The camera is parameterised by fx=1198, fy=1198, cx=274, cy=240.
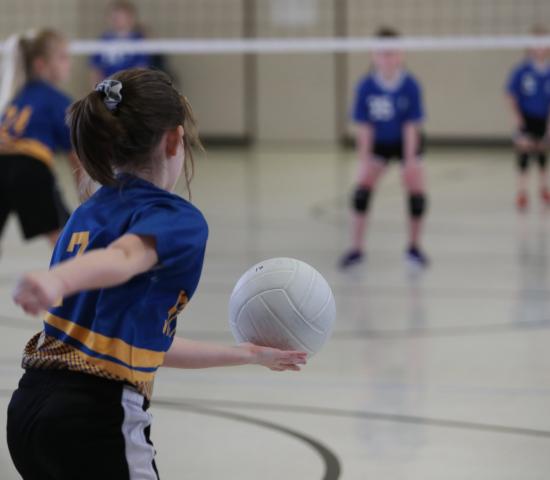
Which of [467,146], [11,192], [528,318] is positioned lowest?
[467,146]

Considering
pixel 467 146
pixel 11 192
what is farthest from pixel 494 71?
pixel 11 192

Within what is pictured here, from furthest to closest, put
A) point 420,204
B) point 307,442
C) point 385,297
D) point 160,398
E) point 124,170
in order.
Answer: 1. point 420,204
2. point 385,297
3. point 160,398
4. point 307,442
5. point 124,170

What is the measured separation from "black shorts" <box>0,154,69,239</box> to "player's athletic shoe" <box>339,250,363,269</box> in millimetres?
2239

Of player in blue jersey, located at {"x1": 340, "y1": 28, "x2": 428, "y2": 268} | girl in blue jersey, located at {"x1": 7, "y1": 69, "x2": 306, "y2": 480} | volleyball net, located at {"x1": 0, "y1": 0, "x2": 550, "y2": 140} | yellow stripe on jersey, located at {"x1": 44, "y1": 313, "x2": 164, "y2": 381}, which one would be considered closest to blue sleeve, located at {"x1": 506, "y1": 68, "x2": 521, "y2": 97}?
player in blue jersey, located at {"x1": 340, "y1": 28, "x2": 428, "y2": 268}

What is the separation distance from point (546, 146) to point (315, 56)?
6.32 metres

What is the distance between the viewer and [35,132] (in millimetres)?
6203

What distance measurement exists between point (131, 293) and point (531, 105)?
955 cm

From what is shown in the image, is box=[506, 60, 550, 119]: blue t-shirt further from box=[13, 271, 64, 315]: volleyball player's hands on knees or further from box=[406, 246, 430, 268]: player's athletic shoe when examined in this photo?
box=[13, 271, 64, 315]: volleyball player's hands on knees

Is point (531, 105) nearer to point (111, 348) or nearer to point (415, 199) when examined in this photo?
point (415, 199)

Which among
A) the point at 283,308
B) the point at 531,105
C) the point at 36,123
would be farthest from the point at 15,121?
the point at 531,105

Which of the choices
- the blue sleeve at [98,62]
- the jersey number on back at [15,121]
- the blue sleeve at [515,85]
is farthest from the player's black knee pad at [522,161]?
the jersey number on back at [15,121]

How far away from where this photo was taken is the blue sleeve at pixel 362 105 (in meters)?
7.93

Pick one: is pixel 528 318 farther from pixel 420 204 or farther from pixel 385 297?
pixel 420 204

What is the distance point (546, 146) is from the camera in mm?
11523
